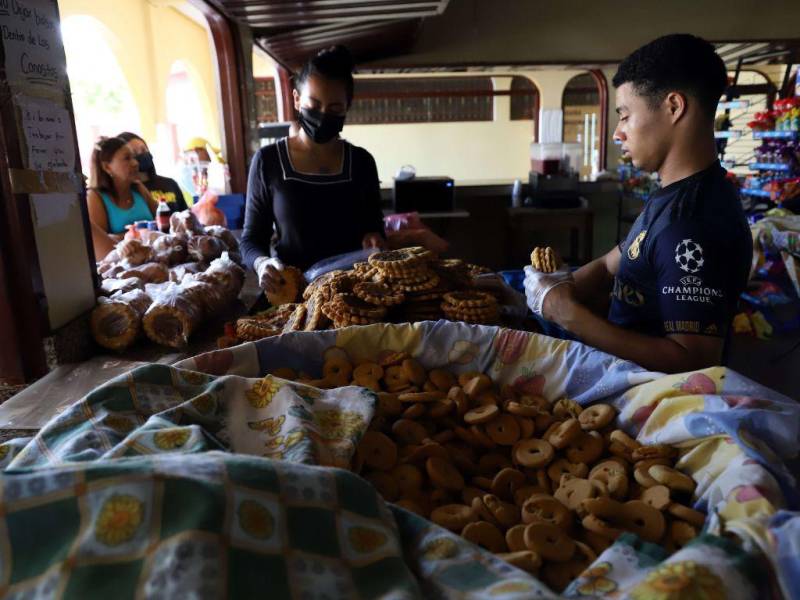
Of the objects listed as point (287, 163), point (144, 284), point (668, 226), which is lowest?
point (144, 284)

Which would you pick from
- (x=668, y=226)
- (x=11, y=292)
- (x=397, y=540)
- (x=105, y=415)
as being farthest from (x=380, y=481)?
(x=11, y=292)

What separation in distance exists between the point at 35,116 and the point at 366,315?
1031mm

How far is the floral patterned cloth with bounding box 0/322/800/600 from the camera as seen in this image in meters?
0.72

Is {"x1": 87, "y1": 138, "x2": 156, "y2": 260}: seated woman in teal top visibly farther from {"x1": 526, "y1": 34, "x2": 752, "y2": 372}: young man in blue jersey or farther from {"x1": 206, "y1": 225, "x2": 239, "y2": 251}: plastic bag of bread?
{"x1": 526, "y1": 34, "x2": 752, "y2": 372}: young man in blue jersey

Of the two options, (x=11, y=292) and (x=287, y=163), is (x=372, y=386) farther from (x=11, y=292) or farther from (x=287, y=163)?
(x=287, y=163)

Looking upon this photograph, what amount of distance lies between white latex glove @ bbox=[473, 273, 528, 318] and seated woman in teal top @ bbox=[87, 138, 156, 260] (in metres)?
2.19

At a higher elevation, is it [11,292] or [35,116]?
[35,116]

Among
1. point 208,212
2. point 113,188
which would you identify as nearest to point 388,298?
point 208,212

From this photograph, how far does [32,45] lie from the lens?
1.66 m

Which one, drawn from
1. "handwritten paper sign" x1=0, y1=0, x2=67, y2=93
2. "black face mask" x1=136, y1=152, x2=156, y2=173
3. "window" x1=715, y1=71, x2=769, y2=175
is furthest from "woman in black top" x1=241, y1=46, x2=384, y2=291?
"window" x1=715, y1=71, x2=769, y2=175

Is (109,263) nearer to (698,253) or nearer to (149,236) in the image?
(149,236)

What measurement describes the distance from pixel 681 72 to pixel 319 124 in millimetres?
1265

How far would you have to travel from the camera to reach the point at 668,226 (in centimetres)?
141

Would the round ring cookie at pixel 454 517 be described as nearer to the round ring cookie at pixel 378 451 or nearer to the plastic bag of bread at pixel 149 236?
the round ring cookie at pixel 378 451
